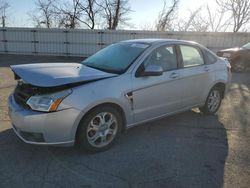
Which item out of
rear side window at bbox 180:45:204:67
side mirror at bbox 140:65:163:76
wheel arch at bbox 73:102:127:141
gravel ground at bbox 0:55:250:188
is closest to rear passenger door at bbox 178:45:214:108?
rear side window at bbox 180:45:204:67

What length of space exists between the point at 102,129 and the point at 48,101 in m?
0.94

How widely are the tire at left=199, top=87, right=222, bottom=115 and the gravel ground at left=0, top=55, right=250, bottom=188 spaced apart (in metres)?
0.56

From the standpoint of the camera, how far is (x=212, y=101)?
231 inches

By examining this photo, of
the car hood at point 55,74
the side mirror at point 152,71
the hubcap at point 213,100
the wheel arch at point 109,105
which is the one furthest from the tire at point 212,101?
the car hood at point 55,74

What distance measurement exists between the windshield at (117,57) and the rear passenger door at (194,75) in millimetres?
899

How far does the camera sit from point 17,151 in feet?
13.0

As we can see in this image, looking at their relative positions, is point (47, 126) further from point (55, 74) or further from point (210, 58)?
point (210, 58)

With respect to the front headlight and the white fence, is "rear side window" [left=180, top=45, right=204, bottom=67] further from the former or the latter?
the white fence

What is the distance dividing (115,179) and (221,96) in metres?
3.64

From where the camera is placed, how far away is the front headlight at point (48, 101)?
3.45 metres

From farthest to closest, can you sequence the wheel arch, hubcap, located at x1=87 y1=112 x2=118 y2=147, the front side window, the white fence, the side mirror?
1. the white fence
2. the front side window
3. the side mirror
4. hubcap, located at x1=87 y1=112 x2=118 y2=147
5. the wheel arch

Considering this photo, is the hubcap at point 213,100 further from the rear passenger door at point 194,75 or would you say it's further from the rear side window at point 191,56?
the rear side window at point 191,56

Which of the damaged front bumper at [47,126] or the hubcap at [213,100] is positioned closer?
the damaged front bumper at [47,126]

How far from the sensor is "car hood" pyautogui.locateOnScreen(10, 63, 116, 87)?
3.53 metres
